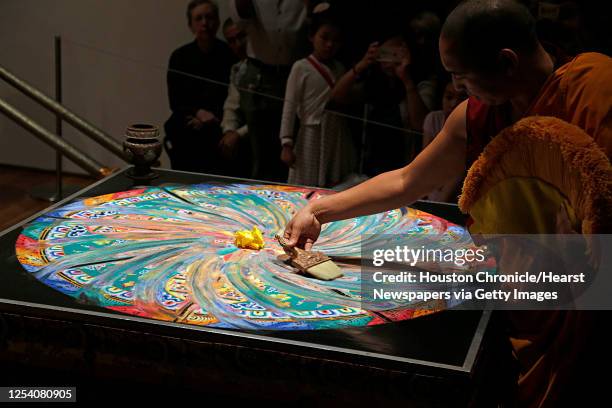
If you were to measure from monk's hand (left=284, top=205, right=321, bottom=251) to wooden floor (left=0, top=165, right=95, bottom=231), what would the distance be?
254cm

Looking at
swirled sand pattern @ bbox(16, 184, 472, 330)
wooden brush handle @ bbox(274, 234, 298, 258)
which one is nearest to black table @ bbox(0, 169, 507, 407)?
swirled sand pattern @ bbox(16, 184, 472, 330)

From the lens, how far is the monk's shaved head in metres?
1.95

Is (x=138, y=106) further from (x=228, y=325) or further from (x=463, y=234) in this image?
(x=228, y=325)

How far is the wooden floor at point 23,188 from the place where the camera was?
4.92 metres

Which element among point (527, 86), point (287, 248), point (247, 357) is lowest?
point (247, 357)

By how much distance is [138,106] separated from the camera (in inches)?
204

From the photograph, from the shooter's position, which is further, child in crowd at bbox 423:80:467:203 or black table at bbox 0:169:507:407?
child in crowd at bbox 423:80:467:203

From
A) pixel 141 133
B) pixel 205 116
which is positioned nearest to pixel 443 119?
pixel 205 116

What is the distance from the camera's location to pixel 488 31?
1956mm

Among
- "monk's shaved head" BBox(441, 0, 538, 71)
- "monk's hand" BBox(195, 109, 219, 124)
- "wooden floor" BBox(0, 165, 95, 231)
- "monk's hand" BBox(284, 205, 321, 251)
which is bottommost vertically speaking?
"wooden floor" BBox(0, 165, 95, 231)

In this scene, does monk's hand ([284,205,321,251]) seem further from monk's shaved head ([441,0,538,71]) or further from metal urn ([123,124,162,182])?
metal urn ([123,124,162,182])

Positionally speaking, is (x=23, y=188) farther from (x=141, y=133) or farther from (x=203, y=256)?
(x=203, y=256)

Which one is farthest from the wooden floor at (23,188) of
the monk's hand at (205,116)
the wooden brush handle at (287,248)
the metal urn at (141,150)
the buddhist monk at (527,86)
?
the buddhist monk at (527,86)

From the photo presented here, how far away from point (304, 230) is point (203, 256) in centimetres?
32
